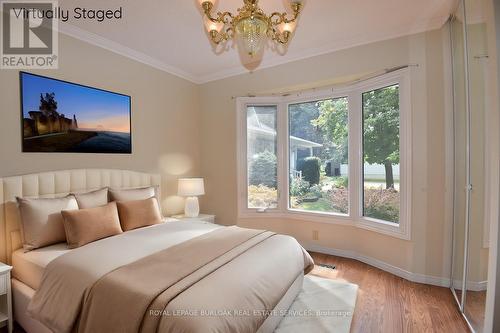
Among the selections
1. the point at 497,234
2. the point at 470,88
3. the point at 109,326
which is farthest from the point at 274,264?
the point at 470,88

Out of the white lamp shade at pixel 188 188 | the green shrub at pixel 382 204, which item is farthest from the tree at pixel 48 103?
the green shrub at pixel 382 204

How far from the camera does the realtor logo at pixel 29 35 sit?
7.58 ft

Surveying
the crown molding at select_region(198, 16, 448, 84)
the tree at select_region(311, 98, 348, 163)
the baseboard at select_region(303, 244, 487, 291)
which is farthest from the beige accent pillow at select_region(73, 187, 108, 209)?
the tree at select_region(311, 98, 348, 163)

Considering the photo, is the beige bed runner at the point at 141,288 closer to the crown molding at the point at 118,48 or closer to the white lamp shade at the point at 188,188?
the white lamp shade at the point at 188,188

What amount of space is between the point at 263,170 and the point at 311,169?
734 millimetres

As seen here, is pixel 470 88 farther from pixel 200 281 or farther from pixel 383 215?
pixel 200 281

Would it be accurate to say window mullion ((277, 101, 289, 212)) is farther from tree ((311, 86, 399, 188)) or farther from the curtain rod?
tree ((311, 86, 399, 188))

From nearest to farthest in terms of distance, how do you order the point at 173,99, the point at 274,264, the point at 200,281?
the point at 200,281
the point at 274,264
the point at 173,99

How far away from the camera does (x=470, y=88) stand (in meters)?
2.10

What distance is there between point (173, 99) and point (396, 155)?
318 cm

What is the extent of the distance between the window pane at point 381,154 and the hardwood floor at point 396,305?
2.32 ft

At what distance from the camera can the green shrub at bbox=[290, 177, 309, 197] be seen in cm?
379

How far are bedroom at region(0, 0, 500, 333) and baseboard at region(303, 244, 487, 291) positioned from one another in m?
0.02

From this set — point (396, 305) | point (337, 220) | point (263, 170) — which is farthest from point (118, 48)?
point (396, 305)
